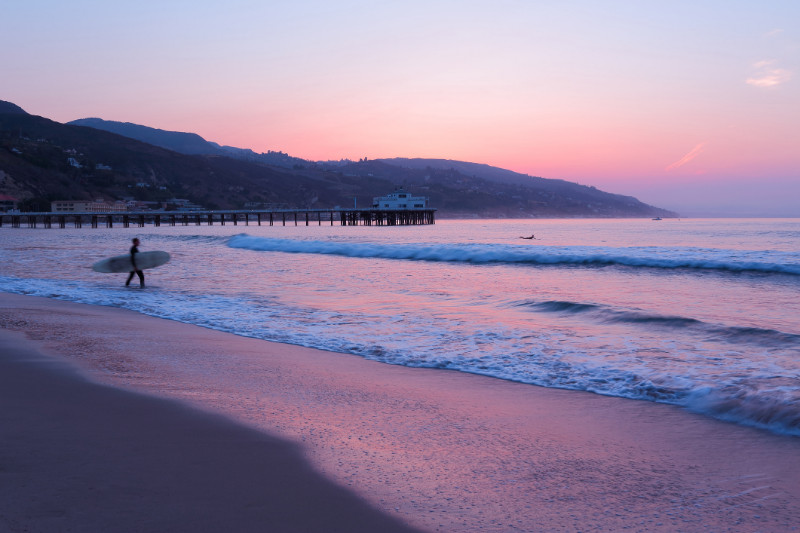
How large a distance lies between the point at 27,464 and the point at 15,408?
154cm

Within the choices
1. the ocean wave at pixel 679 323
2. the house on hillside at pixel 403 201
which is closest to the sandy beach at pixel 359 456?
the ocean wave at pixel 679 323

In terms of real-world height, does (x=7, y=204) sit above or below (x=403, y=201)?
below

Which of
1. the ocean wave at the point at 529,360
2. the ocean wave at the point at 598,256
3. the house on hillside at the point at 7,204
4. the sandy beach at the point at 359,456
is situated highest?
the house on hillside at the point at 7,204

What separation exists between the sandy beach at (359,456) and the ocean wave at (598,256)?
19.4 m

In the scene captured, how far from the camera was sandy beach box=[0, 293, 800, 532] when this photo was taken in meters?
3.07

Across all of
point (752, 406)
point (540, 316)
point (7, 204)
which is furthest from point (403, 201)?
point (752, 406)

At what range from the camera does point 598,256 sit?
27.0 meters

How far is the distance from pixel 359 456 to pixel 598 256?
24.8 meters

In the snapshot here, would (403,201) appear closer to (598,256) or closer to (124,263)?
(598,256)

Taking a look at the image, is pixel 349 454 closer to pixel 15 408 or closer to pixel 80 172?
pixel 15 408

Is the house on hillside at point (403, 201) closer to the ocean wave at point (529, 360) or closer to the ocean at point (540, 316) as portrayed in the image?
the ocean at point (540, 316)

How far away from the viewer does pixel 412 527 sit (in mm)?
2982

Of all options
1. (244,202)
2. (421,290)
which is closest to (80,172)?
(244,202)

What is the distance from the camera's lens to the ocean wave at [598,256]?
887 inches
